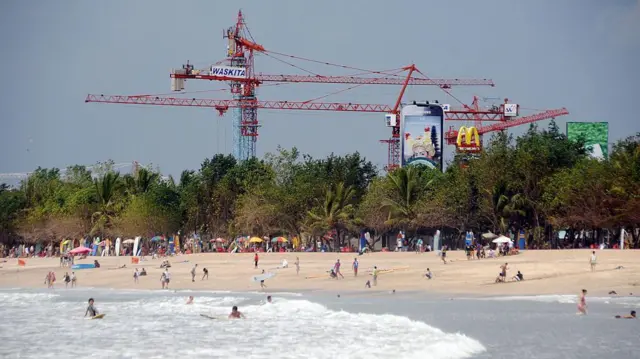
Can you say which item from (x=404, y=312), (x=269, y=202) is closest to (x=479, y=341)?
(x=404, y=312)

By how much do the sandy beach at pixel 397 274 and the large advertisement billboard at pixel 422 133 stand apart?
3425 centimetres

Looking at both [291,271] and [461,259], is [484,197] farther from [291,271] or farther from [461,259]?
[291,271]

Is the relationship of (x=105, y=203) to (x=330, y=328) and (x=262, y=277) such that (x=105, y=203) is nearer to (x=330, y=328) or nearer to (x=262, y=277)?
(x=262, y=277)

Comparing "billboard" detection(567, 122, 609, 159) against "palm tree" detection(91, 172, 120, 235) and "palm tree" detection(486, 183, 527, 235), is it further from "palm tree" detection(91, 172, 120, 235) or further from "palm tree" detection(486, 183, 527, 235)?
"palm tree" detection(91, 172, 120, 235)

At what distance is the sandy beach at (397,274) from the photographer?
136 feet

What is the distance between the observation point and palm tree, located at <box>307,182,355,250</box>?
220 ft

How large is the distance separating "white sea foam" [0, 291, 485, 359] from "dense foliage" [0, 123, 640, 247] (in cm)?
2535

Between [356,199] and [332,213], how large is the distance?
4.97m

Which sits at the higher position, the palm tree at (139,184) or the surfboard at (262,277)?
the palm tree at (139,184)

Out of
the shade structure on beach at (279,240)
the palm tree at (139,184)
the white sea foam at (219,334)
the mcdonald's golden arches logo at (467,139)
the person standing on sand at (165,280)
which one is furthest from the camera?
the mcdonald's golden arches logo at (467,139)

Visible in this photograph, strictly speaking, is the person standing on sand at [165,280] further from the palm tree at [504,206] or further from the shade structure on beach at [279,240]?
the palm tree at [504,206]

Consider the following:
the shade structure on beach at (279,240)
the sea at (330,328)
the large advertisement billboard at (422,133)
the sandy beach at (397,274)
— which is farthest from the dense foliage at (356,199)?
the sea at (330,328)

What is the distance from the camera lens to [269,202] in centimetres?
7144

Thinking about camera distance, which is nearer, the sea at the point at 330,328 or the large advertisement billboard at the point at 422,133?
the sea at the point at 330,328
